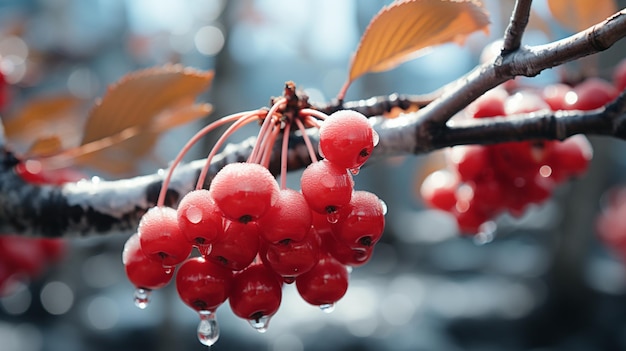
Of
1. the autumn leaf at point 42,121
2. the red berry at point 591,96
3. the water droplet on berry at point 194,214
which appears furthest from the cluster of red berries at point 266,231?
the autumn leaf at point 42,121

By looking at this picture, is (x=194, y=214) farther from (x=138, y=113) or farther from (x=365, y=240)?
(x=138, y=113)

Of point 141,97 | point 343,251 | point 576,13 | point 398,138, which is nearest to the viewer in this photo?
point 343,251

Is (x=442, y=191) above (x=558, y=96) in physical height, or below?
below

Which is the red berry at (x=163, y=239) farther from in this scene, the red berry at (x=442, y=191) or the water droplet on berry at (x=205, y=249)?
the red berry at (x=442, y=191)

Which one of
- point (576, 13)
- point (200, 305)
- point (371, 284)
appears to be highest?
point (576, 13)

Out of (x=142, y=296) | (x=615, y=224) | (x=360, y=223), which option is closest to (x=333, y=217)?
(x=360, y=223)

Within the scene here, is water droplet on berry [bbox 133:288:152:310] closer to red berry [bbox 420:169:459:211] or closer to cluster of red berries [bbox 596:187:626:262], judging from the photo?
red berry [bbox 420:169:459:211]

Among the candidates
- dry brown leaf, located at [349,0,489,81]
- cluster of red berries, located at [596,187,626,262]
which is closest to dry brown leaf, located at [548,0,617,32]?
dry brown leaf, located at [349,0,489,81]
